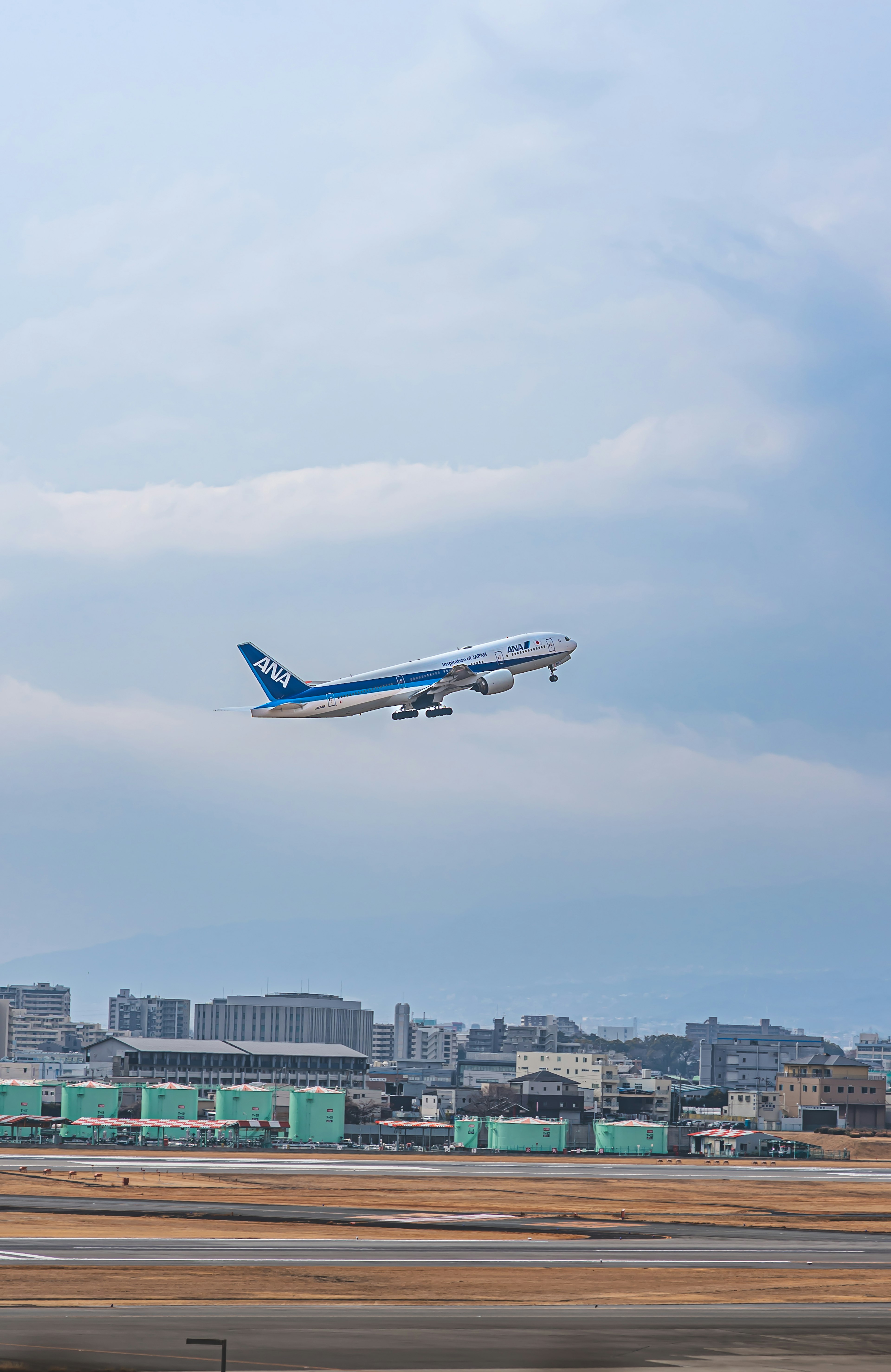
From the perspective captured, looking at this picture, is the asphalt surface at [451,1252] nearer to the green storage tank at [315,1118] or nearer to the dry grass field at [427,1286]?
the dry grass field at [427,1286]

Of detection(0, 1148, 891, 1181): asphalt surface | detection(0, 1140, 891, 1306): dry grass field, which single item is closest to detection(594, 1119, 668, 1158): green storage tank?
detection(0, 1148, 891, 1181): asphalt surface

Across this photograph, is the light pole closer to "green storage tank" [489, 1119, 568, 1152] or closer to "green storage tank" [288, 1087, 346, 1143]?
"green storage tank" [288, 1087, 346, 1143]

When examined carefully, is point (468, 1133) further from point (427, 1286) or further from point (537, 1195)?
point (427, 1286)

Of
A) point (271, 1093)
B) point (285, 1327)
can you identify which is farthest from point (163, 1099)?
point (285, 1327)

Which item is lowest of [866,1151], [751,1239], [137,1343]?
[866,1151]

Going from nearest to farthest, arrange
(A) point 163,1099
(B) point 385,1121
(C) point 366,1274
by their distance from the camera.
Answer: (C) point 366,1274 → (A) point 163,1099 → (B) point 385,1121

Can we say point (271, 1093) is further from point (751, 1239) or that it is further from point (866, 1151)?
point (751, 1239)
